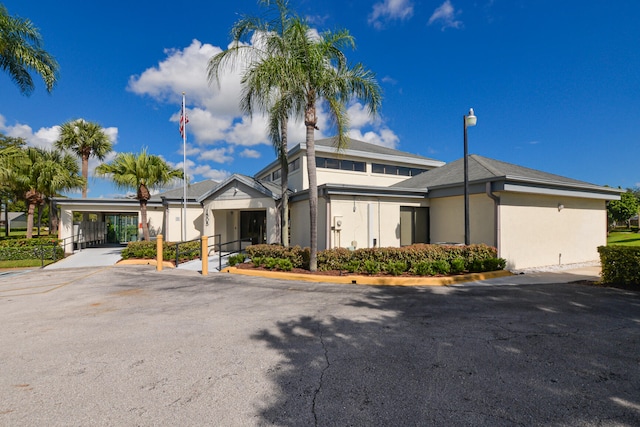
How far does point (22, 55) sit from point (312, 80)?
1537cm

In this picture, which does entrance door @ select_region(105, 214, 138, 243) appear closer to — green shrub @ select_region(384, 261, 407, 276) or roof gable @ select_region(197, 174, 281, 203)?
roof gable @ select_region(197, 174, 281, 203)

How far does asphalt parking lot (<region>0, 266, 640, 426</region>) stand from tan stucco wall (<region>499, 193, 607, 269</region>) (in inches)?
157

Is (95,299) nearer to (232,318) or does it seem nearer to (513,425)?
(232,318)

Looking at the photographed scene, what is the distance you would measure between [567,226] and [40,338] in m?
17.4

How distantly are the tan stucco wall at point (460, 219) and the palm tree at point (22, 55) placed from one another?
67.5 ft

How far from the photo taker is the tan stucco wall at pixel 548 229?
11367mm

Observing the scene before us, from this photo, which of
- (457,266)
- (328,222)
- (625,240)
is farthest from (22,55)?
(625,240)

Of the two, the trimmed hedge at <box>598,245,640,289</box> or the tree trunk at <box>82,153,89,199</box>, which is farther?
the tree trunk at <box>82,153,89,199</box>

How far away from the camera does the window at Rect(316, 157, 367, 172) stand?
1759 centimetres

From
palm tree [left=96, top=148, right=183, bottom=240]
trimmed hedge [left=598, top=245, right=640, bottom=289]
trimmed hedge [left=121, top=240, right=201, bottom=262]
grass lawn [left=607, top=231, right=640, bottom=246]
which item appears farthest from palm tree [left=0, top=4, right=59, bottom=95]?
grass lawn [left=607, top=231, right=640, bottom=246]

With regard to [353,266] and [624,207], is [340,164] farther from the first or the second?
[624,207]

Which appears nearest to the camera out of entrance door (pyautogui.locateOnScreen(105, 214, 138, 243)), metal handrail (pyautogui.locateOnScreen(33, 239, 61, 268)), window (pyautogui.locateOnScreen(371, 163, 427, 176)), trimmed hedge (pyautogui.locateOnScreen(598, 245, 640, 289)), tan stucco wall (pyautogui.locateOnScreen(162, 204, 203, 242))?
trimmed hedge (pyautogui.locateOnScreen(598, 245, 640, 289))

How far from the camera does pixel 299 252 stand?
11523 mm

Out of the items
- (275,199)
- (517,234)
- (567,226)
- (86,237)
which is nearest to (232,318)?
(275,199)
